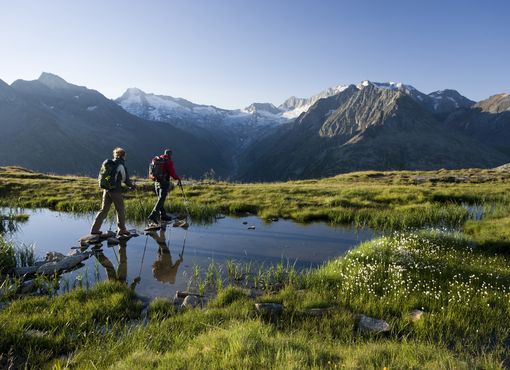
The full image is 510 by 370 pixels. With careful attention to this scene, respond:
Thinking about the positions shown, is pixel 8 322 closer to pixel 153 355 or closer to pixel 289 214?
pixel 153 355

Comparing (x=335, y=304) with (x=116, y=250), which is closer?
(x=335, y=304)

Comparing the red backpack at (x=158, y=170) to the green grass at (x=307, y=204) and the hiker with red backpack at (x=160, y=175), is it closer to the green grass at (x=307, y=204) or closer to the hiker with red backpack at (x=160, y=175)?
the hiker with red backpack at (x=160, y=175)

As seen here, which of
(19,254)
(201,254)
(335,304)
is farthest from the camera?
(201,254)

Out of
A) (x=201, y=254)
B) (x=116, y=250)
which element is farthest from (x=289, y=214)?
(x=116, y=250)

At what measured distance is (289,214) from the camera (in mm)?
21188

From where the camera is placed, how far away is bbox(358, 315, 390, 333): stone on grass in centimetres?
699

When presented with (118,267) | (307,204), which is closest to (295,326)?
(118,267)

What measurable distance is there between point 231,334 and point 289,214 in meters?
15.3

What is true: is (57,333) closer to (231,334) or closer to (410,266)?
(231,334)

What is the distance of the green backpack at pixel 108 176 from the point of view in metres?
14.3

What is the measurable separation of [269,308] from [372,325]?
225 centimetres

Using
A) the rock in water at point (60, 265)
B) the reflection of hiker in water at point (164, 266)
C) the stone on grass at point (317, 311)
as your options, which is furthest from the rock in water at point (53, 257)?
the stone on grass at point (317, 311)

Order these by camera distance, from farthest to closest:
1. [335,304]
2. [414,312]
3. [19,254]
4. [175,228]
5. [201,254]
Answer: [175,228] → [201,254] → [19,254] → [335,304] → [414,312]

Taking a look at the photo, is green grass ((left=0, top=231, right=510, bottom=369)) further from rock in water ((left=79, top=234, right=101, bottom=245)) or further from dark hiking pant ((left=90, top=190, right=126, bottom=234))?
dark hiking pant ((left=90, top=190, right=126, bottom=234))
